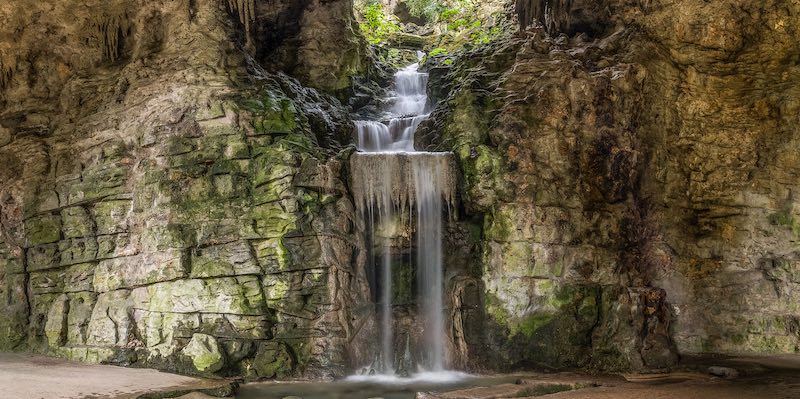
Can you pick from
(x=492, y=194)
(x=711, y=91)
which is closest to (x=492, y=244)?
(x=492, y=194)

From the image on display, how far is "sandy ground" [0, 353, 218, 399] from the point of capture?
28.6 feet

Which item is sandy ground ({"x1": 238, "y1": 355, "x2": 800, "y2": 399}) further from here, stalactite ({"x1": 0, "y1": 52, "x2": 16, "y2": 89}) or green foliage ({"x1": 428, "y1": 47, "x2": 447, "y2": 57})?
green foliage ({"x1": 428, "y1": 47, "x2": 447, "y2": 57})

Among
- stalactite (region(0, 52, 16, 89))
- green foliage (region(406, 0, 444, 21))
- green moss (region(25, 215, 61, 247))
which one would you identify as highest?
green foliage (region(406, 0, 444, 21))

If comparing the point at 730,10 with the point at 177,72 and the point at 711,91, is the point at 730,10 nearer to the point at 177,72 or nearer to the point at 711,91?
the point at 711,91

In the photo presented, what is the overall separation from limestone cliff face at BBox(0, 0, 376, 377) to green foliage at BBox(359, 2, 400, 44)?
6763 millimetres

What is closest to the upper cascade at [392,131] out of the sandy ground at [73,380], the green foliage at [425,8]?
the sandy ground at [73,380]

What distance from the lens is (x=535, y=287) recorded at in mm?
11789

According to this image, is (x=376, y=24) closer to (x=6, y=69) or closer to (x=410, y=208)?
(x=410, y=208)

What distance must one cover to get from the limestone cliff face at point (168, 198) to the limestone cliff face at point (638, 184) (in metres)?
2.91

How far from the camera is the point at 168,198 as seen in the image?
11820mm

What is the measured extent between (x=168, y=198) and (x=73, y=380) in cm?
365

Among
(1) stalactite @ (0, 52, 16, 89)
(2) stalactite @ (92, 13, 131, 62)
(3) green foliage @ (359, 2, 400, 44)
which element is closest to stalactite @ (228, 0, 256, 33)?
(2) stalactite @ (92, 13, 131, 62)

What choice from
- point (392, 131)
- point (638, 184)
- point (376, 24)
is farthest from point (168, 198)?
point (376, 24)

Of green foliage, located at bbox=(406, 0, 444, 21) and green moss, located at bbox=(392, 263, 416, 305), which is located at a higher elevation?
green foliage, located at bbox=(406, 0, 444, 21)
